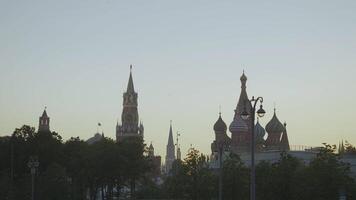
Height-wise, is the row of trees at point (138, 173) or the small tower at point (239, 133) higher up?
the small tower at point (239, 133)

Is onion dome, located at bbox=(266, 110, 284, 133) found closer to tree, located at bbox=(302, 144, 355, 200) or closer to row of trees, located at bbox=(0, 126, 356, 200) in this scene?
row of trees, located at bbox=(0, 126, 356, 200)

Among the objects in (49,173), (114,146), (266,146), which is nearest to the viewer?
(49,173)

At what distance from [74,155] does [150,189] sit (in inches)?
561

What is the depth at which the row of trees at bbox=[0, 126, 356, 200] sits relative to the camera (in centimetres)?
5122

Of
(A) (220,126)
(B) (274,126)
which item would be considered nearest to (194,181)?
(B) (274,126)

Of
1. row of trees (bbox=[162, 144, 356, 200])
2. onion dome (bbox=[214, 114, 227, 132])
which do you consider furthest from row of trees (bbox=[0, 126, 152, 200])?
onion dome (bbox=[214, 114, 227, 132])

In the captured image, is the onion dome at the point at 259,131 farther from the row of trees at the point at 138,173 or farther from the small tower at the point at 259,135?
the row of trees at the point at 138,173

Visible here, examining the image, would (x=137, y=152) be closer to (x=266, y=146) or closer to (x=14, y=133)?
(x=14, y=133)

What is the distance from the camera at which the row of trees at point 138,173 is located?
5122 centimetres

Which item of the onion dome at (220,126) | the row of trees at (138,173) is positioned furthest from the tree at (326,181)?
the onion dome at (220,126)

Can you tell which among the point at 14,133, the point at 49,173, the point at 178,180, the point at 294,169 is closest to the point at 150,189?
the point at 14,133

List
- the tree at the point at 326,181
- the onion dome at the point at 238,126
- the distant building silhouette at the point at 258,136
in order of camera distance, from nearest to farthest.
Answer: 1. the tree at the point at 326,181
2. the distant building silhouette at the point at 258,136
3. the onion dome at the point at 238,126

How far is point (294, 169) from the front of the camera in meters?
55.0

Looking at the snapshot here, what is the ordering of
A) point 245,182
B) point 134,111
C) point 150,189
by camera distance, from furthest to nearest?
point 134,111, point 150,189, point 245,182
